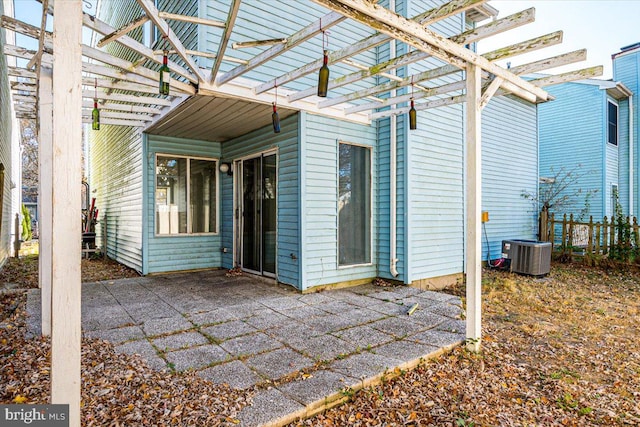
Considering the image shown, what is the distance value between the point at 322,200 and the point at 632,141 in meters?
13.0

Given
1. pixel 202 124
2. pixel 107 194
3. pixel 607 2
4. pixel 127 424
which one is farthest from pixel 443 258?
pixel 607 2

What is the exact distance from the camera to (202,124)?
5758 mm

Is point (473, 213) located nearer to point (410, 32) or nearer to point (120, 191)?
point (410, 32)

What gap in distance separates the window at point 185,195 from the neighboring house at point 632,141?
13626mm

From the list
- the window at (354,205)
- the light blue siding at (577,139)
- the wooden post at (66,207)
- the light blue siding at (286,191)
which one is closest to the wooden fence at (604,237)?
the light blue siding at (577,139)

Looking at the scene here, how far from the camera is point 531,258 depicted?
7.27 metres

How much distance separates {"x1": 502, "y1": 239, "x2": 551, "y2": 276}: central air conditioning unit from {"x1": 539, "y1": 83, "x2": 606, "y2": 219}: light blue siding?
566cm

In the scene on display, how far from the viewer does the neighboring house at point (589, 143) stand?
11602 mm

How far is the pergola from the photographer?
172cm

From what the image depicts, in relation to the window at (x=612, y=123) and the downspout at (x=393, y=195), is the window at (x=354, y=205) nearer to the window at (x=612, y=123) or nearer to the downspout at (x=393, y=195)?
the downspout at (x=393, y=195)

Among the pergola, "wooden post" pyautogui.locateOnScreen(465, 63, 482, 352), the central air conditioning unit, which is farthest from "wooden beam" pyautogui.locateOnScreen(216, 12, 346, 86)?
the central air conditioning unit

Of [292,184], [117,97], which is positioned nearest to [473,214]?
[292,184]

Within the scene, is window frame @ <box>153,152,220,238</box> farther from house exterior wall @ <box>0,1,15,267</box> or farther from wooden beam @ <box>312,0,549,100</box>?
wooden beam @ <box>312,0,549,100</box>

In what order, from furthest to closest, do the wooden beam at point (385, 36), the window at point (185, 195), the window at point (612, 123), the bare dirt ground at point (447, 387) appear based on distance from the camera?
the window at point (612, 123) → the window at point (185, 195) → the wooden beam at point (385, 36) → the bare dirt ground at point (447, 387)
